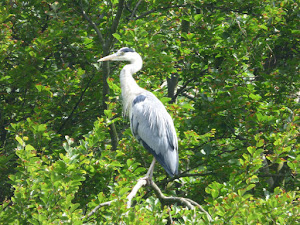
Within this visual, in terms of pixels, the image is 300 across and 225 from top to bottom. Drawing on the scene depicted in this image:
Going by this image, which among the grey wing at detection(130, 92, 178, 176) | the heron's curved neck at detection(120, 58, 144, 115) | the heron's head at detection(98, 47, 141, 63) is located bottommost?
the grey wing at detection(130, 92, 178, 176)

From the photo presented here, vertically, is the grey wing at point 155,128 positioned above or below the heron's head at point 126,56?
below

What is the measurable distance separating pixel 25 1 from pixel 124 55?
2.54 metres

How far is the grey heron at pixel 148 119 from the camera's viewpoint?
20.6 ft

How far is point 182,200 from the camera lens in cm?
469

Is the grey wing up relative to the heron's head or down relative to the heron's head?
down

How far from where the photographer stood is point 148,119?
21.5 feet

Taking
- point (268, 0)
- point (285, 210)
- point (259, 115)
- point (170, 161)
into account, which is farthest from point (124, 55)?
point (285, 210)

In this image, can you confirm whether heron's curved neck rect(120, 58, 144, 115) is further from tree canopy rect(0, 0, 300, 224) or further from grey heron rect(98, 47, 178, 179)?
tree canopy rect(0, 0, 300, 224)

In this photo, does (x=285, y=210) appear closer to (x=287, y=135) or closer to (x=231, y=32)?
(x=287, y=135)

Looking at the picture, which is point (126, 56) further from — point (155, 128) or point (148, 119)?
point (155, 128)

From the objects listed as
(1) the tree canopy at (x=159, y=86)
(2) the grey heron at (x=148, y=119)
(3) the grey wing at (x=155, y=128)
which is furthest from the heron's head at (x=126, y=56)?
(3) the grey wing at (x=155, y=128)

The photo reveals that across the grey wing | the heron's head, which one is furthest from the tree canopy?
the grey wing

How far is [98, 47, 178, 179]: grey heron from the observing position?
247 inches

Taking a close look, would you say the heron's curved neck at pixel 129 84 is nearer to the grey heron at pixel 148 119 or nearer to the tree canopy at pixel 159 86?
the grey heron at pixel 148 119
